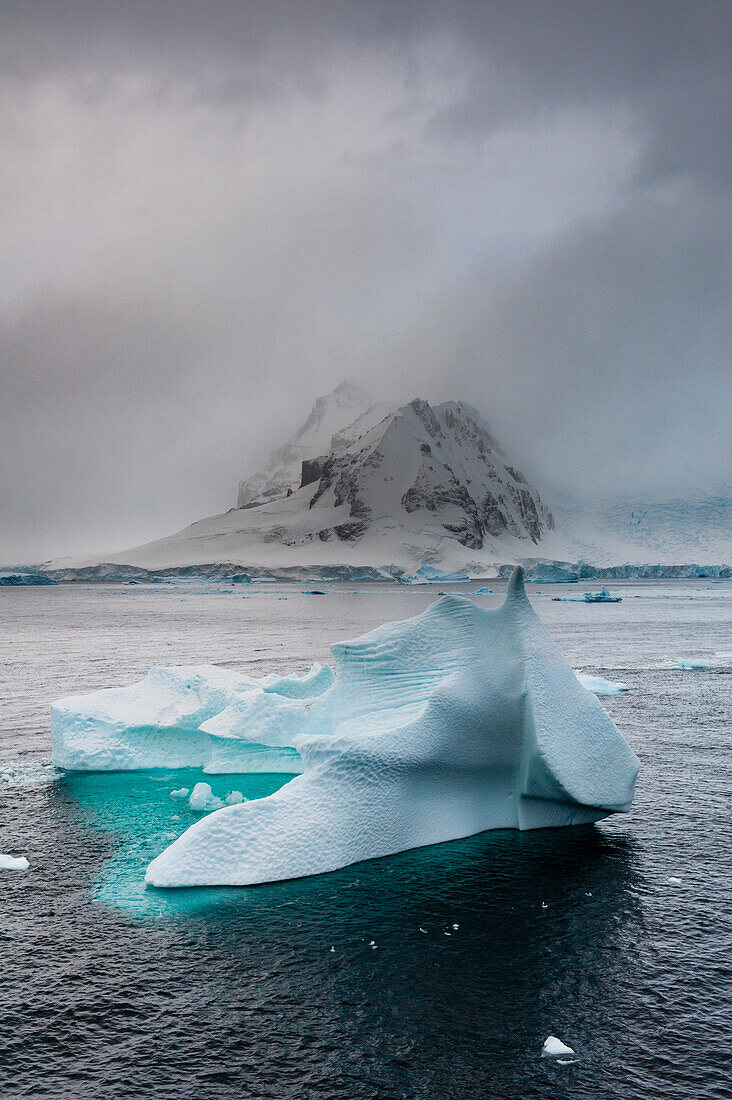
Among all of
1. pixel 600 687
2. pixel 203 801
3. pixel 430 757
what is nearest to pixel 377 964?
pixel 430 757

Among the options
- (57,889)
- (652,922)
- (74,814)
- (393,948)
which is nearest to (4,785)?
(74,814)

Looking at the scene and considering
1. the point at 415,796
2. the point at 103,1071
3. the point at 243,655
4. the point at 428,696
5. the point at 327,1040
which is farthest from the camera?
the point at 243,655

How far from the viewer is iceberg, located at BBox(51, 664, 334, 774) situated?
14781mm

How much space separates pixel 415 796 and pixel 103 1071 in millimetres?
→ 5703

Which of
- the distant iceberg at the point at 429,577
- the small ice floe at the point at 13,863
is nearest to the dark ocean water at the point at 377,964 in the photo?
the small ice floe at the point at 13,863

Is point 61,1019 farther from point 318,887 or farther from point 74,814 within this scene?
point 74,814

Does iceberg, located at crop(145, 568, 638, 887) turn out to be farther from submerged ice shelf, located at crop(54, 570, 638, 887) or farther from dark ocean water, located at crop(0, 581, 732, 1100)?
dark ocean water, located at crop(0, 581, 732, 1100)

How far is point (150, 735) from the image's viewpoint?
49.7 ft

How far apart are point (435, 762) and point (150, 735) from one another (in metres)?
6.86

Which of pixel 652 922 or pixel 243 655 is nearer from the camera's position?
pixel 652 922

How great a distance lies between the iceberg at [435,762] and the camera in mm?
9695

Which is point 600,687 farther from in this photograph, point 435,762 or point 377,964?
point 377,964

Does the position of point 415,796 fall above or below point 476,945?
above

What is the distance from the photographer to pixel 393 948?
7.92m
